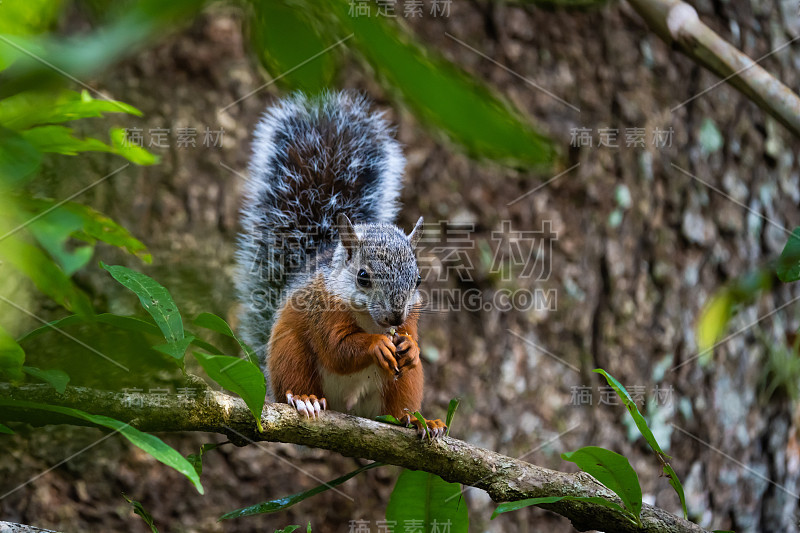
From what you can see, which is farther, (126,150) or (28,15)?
(126,150)

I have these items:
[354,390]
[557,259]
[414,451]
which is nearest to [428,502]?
[414,451]

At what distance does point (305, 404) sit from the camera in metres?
1.39

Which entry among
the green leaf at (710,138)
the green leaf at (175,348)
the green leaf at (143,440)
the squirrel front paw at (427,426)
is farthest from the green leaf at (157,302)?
the green leaf at (710,138)

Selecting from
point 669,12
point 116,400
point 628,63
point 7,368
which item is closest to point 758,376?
point 628,63

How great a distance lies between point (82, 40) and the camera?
24 centimetres

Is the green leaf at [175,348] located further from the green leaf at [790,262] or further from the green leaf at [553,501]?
the green leaf at [790,262]

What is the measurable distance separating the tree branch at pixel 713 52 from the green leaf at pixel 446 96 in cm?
58

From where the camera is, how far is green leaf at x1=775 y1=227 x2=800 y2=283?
0.98 m

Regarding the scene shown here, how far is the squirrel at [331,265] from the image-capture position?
167 centimetres

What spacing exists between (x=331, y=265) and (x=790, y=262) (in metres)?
1.10

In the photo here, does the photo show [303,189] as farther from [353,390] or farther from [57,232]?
[57,232]

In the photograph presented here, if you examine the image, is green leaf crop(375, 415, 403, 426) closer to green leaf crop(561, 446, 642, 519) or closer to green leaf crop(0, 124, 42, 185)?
green leaf crop(561, 446, 642, 519)

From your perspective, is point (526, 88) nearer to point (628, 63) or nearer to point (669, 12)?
point (628, 63)

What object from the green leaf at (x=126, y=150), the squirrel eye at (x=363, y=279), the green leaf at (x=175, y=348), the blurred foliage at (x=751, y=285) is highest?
the green leaf at (x=126, y=150)
